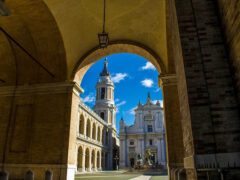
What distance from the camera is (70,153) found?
26.9 ft

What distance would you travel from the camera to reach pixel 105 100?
46062mm

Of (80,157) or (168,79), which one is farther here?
(80,157)

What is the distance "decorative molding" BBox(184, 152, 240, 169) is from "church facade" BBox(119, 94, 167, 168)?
39541mm

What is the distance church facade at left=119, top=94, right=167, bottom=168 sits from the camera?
136ft

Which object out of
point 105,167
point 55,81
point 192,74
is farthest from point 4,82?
point 105,167

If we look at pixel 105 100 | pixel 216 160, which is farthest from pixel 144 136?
pixel 216 160

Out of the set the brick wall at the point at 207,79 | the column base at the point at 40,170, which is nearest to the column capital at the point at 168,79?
the brick wall at the point at 207,79

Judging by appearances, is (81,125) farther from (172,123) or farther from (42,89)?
(172,123)

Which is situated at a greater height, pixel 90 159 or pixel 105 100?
pixel 105 100

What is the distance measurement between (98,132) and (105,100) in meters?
9.41

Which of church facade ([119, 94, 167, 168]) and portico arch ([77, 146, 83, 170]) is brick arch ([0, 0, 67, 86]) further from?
church facade ([119, 94, 167, 168])

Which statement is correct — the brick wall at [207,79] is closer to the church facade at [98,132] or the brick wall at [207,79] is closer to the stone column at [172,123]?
the stone column at [172,123]

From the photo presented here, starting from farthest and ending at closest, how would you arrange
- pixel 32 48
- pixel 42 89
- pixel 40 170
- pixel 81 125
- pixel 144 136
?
pixel 144 136, pixel 81 125, pixel 32 48, pixel 42 89, pixel 40 170

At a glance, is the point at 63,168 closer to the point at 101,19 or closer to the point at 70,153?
the point at 70,153
